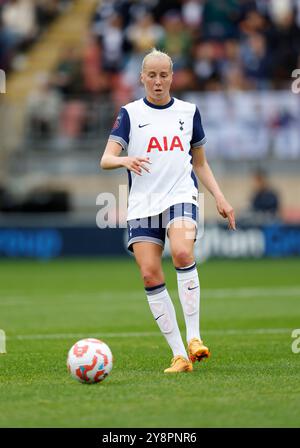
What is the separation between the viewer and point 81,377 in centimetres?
800

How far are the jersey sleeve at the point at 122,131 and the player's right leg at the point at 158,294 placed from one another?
2.65ft

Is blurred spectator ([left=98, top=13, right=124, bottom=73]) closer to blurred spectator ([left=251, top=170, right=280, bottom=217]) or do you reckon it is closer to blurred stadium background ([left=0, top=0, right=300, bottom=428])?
blurred stadium background ([left=0, top=0, right=300, bottom=428])

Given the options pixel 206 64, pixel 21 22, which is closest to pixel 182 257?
pixel 206 64

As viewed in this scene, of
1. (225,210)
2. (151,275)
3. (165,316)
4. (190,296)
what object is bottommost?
(165,316)

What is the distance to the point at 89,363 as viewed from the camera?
7.95m

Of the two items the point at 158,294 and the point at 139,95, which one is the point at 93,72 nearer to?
the point at 139,95

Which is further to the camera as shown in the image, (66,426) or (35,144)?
(35,144)

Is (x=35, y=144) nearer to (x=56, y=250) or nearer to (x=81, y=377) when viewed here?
(x=56, y=250)

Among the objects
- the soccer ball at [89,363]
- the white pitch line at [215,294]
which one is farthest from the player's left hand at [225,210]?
the white pitch line at [215,294]

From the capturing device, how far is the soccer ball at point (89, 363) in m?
7.94

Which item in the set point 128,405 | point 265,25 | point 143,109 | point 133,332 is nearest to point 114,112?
point 265,25

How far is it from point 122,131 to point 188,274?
4.06 ft

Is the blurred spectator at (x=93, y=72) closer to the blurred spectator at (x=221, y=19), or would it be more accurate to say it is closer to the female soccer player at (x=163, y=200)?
the blurred spectator at (x=221, y=19)

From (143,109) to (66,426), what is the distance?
3.36 m
